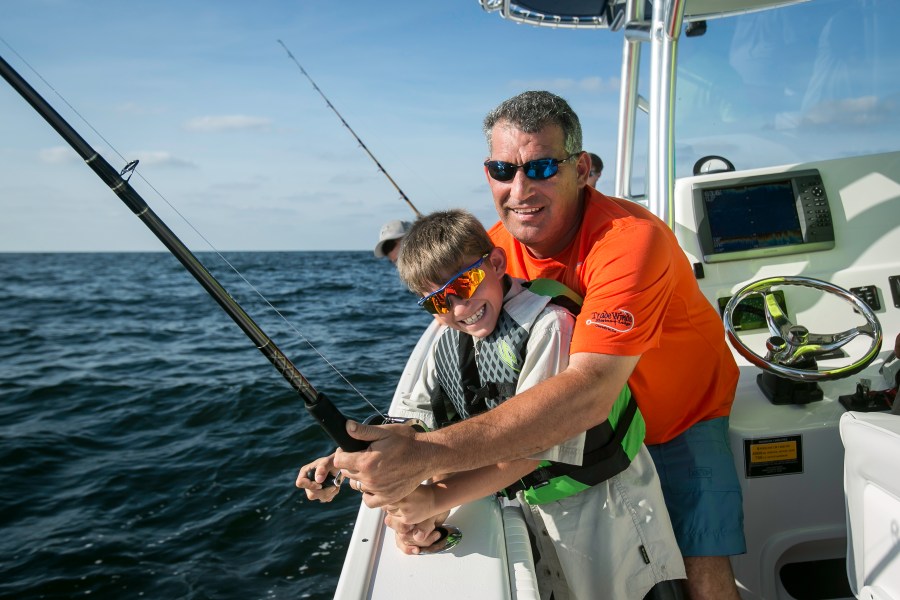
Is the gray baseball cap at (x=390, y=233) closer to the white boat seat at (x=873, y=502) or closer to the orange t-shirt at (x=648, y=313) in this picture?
the orange t-shirt at (x=648, y=313)

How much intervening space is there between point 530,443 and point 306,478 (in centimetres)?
61

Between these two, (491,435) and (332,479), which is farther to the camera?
(332,479)

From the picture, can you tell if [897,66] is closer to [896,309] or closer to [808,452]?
[896,309]

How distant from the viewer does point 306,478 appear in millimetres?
1759

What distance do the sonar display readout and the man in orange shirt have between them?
4.41 feet

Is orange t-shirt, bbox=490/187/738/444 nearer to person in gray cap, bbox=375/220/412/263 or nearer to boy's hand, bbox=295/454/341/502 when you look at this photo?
boy's hand, bbox=295/454/341/502

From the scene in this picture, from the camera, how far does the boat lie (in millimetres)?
1618

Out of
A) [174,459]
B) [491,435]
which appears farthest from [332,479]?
[174,459]

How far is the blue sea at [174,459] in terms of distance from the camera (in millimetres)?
4219

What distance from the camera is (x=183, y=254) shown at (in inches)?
66.7

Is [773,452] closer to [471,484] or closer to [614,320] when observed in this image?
[614,320]

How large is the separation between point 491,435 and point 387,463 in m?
0.26

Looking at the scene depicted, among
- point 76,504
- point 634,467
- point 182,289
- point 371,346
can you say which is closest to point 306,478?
point 634,467

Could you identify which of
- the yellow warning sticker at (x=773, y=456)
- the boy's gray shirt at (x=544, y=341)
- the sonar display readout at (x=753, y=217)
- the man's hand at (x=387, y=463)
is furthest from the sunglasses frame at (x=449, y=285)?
the sonar display readout at (x=753, y=217)
